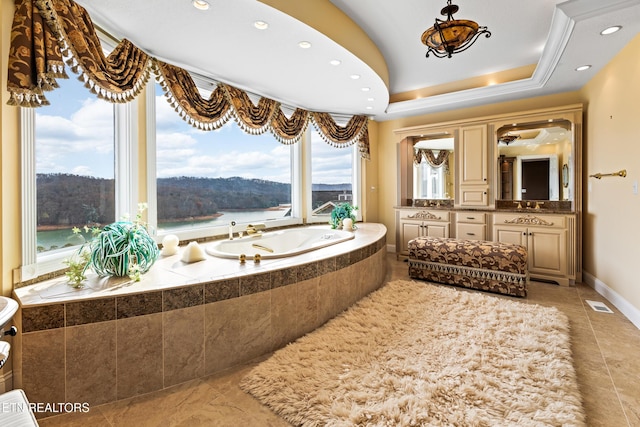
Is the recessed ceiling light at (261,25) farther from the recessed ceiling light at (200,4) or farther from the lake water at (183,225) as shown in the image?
the lake water at (183,225)

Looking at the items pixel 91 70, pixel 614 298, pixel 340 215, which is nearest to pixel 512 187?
pixel 614 298

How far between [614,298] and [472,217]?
5.32 ft

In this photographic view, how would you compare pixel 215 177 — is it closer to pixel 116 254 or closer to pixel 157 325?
pixel 116 254

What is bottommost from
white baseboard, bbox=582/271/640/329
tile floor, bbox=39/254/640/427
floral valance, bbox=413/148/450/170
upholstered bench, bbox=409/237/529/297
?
tile floor, bbox=39/254/640/427

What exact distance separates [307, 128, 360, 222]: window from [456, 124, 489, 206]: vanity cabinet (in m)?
1.61

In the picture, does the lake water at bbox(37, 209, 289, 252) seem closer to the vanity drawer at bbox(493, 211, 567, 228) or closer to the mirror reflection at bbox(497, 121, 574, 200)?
the vanity drawer at bbox(493, 211, 567, 228)

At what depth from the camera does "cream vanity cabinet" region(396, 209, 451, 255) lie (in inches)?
168

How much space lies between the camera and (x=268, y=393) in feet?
5.09

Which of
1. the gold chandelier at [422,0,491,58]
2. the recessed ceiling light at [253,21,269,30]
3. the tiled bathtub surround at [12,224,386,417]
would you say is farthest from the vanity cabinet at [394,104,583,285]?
the recessed ceiling light at [253,21,269,30]

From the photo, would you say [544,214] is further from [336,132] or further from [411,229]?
[336,132]

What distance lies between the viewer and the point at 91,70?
1.80 m

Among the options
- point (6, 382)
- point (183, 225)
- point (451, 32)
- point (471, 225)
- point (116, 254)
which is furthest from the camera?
point (471, 225)

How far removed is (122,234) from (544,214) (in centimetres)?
431

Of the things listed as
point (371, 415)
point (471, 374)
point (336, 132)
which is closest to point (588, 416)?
point (471, 374)
